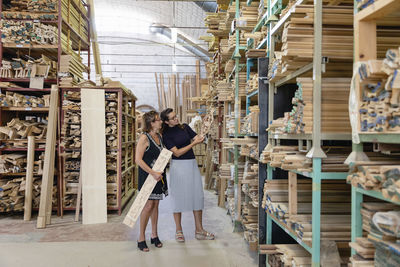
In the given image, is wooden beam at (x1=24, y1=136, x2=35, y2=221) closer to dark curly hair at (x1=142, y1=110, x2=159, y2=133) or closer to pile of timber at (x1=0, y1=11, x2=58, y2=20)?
pile of timber at (x1=0, y1=11, x2=58, y2=20)

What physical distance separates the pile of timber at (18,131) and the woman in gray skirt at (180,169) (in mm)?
2818

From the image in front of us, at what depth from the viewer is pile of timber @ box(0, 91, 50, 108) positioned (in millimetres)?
5637

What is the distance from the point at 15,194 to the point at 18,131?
108cm

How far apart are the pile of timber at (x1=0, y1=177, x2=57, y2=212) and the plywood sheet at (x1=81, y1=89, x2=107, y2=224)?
0.81m

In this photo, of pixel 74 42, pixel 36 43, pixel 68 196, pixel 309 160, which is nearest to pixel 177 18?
pixel 74 42

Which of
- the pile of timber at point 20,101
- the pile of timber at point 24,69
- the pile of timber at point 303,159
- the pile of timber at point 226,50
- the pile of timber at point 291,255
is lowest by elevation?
the pile of timber at point 291,255

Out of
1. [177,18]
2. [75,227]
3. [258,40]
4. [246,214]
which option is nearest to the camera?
[258,40]

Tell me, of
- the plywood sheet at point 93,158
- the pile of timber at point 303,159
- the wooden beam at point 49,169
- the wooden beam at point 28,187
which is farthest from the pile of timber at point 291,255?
the wooden beam at point 28,187

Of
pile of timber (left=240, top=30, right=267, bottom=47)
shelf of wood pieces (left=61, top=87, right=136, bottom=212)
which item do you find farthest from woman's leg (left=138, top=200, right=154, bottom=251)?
pile of timber (left=240, top=30, right=267, bottom=47)

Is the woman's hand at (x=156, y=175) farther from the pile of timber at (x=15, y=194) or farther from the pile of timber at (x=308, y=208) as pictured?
the pile of timber at (x=15, y=194)

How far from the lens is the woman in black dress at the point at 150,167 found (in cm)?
412

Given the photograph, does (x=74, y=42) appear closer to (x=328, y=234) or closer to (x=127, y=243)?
(x=127, y=243)

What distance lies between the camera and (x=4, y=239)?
4.58 m

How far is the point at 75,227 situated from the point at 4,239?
3.13ft
